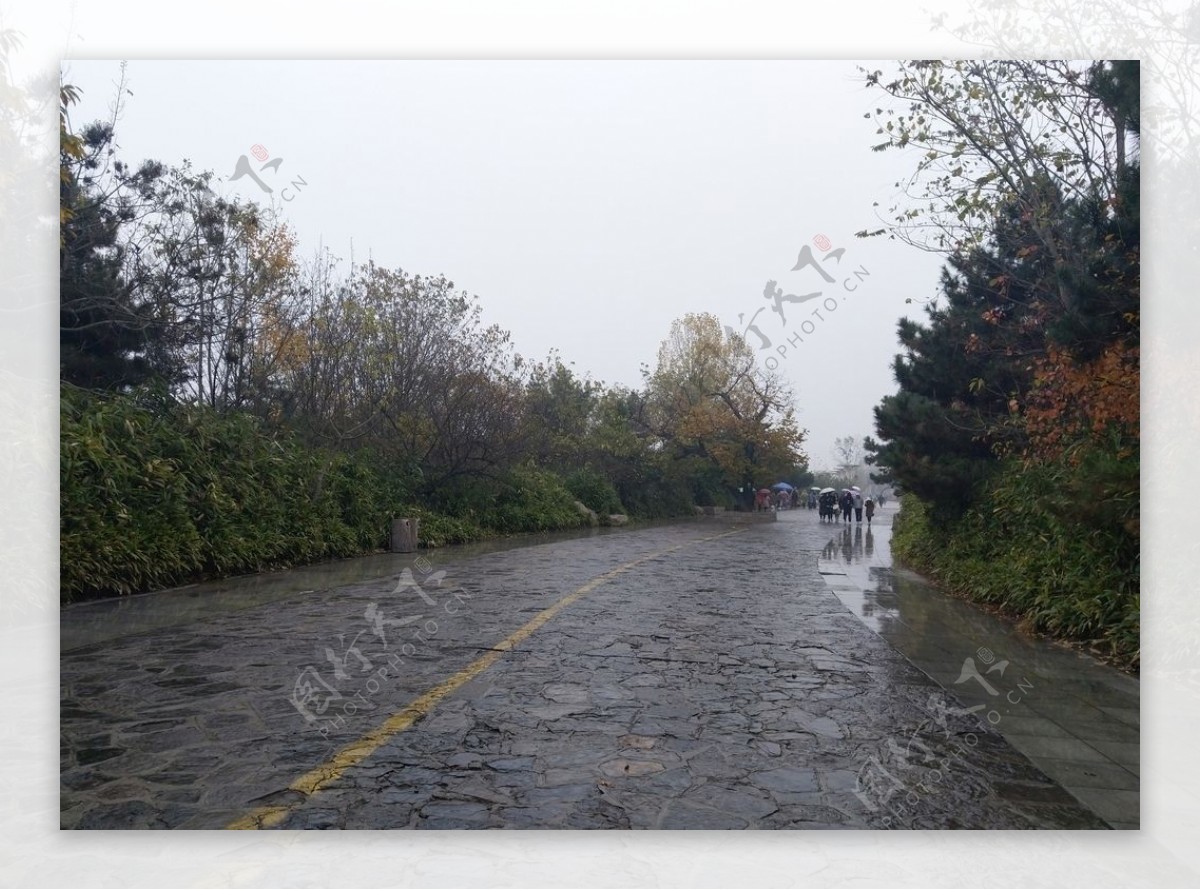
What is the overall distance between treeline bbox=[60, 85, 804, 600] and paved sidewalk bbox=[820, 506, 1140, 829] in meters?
8.37

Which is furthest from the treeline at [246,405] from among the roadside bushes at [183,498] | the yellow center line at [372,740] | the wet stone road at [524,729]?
the yellow center line at [372,740]

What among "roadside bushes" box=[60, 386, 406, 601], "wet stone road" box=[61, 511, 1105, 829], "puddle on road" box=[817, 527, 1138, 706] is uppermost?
"roadside bushes" box=[60, 386, 406, 601]

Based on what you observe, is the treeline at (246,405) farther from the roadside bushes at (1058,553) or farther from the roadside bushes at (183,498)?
the roadside bushes at (1058,553)

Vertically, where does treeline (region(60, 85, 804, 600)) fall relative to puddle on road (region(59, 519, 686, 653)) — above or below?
above

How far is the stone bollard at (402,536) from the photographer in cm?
1783

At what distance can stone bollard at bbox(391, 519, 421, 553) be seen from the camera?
17.8 metres

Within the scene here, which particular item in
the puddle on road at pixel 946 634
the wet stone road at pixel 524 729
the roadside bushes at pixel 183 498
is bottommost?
the puddle on road at pixel 946 634

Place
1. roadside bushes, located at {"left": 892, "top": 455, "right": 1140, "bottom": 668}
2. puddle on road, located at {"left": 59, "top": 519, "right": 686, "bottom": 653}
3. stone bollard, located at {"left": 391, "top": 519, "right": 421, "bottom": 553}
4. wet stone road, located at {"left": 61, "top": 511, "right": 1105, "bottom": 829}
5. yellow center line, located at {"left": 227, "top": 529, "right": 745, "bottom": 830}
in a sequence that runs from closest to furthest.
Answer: yellow center line, located at {"left": 227, "top": 529, "right": 745, "bottom": 830} < wet stone road, located at {"left": 61, "top": 511, "right": 1105, "bottom": 829} < roadside bushes, located at {"left": 892, "top": 455, "right": 1140, "bottom": 668} < puddle on road, located at {"left": 59, "top": 519, "right": 686, "bottom": 653} < stone bollard, located at {"left": 391, "top": 519, "right": 421, "bottom": 553}

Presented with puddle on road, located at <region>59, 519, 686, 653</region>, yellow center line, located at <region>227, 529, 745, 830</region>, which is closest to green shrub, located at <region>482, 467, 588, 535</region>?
puddle on road, located at <region>59, 519, 686, 653</region>

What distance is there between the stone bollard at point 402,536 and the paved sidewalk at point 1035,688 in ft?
30.8

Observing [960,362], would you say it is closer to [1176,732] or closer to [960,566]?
[960,566]

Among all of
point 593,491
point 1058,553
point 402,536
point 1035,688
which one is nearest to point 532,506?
point 593,491

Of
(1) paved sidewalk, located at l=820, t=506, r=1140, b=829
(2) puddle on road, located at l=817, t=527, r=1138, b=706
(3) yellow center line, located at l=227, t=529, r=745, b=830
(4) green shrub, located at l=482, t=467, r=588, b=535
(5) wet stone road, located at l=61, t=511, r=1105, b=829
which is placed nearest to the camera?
(3) yellow center line, located at l=227, t=529, r=745, b=830

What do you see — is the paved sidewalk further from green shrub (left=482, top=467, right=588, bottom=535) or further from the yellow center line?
green shrub (left=482, top=467, right=588, bottom=535)
